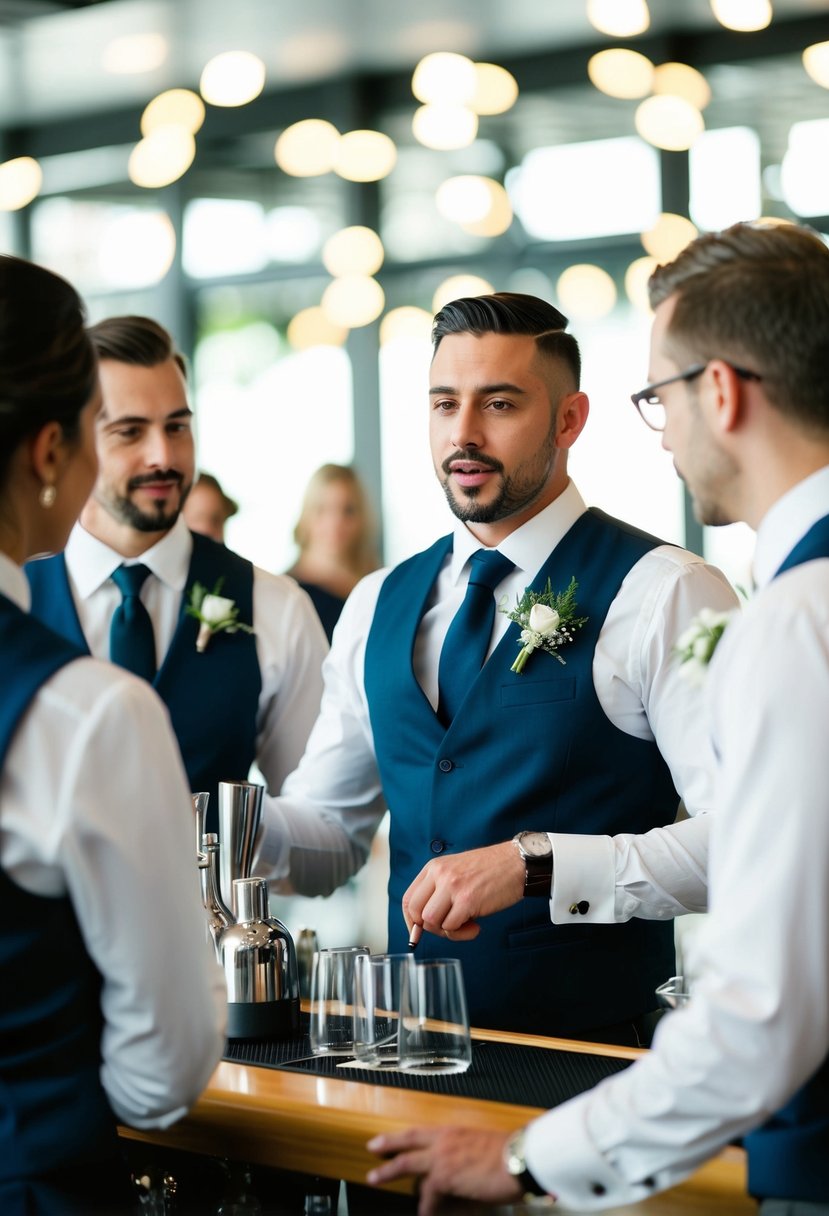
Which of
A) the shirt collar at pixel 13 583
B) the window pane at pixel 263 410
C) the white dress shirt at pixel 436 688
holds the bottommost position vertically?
the white dress shirt at pixel 436 688

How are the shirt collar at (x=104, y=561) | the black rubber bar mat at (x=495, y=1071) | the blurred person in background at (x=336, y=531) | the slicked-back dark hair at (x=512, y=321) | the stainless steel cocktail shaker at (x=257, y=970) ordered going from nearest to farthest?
the black rubber bar mat at (x=495, y=1071), the stainless steel cocktail shaker at (x=257, y=970), the slicked-back dark hair at (x=512, y=321), the shirt collar at (x=104, y=561), the blurred person in background at (x=336, y=531)

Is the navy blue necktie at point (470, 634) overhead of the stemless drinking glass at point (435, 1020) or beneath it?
overhead

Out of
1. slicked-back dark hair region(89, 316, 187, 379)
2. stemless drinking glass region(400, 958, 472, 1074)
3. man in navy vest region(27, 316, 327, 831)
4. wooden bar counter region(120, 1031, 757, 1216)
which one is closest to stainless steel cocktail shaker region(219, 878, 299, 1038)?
wooden bar counter region(120, 1031, 757, 1216)

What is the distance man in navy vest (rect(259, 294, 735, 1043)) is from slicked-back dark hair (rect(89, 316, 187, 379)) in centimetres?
77

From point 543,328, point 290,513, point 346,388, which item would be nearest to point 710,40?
point 346,388

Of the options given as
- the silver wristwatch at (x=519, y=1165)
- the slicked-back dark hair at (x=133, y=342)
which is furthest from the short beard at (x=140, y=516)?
the silver wristwatch at (x=519, y=1165)

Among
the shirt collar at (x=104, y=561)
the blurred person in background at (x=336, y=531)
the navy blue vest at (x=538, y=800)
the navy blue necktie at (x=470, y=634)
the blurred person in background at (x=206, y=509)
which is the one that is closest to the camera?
the navy blue vest at (x=538, y=800)

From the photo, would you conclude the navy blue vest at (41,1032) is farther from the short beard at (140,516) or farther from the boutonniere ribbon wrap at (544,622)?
the short beard at (140,516)

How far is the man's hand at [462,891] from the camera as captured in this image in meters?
2.29

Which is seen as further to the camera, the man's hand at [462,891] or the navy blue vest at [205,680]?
the navy blue vest at [205,680]

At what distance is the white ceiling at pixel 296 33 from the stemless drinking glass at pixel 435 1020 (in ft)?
19.5

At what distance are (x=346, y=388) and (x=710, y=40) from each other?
2728 mm

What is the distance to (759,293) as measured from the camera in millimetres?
1615

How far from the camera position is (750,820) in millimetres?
1428
